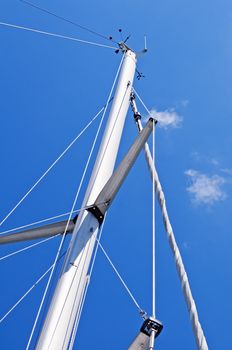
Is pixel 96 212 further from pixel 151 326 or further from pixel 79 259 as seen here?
pixel 151 326

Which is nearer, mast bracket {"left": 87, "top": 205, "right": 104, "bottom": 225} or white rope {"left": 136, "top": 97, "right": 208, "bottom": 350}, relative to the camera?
white rope {"left": 136, "top": 97, "right": 208, "bottom": 350}

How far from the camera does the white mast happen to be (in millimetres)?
5184

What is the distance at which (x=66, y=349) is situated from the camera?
5.20m

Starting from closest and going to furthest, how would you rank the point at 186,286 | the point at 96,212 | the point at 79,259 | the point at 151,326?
the point at 151,326 < the point at 79,259 < the point at 186,286 < the point at 96,212

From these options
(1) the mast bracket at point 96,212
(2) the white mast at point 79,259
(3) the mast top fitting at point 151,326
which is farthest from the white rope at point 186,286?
(1) the mast bracket at point 96,212

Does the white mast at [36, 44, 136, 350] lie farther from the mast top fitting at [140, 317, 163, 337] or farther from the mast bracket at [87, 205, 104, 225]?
the mast top fitting at [140, 317, 163, 337]

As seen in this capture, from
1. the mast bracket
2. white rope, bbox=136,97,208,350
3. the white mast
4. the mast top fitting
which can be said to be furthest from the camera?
the mast bracket

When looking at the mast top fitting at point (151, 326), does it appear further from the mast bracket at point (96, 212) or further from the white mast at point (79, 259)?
the mast bracket at point (96, 212)

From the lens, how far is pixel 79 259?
19.5ft

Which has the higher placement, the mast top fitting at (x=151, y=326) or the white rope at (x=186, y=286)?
the white rope at (x=186, y=286)

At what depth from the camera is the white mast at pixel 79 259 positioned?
5.18m

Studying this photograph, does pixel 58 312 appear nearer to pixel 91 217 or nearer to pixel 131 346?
pixel 131 346

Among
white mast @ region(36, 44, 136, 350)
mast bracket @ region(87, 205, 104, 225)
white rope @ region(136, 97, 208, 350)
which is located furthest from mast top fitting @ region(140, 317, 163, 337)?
mast bracket @ region(87, 205, 104, 225)

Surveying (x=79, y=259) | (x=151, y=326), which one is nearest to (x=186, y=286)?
(x=151, y=326)
